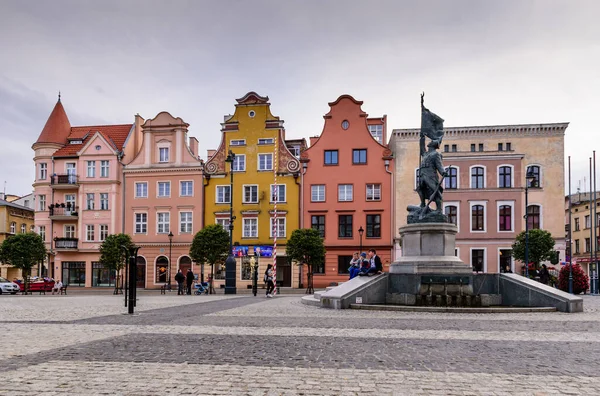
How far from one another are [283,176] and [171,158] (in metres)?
10.4

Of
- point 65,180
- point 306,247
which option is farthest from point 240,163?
point 65,180

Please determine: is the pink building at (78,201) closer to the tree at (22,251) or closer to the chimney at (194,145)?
the chimney at (194,145)

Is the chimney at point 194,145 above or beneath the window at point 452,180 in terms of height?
above

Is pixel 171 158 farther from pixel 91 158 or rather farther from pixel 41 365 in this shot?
pixel 41 365

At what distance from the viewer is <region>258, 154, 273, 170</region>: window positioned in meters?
47.0

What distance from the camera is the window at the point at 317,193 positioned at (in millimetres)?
46250

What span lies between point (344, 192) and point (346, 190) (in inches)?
9.4

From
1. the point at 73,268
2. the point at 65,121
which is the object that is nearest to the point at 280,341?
the point at 73,268

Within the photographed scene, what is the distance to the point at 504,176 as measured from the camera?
151ft

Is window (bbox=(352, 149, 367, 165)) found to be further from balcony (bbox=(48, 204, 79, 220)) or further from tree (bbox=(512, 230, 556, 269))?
balcony (bbox=(48, 204, 79, 220))

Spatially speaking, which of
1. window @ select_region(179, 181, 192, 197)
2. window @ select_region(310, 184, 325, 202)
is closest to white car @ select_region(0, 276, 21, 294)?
window @ select_region(179, 181, 192, 197)

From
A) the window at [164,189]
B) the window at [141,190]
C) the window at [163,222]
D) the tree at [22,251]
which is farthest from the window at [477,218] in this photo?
the tree at [22,251]

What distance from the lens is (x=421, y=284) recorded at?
16.8 meters

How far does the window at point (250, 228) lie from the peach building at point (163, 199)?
380 centimetres
